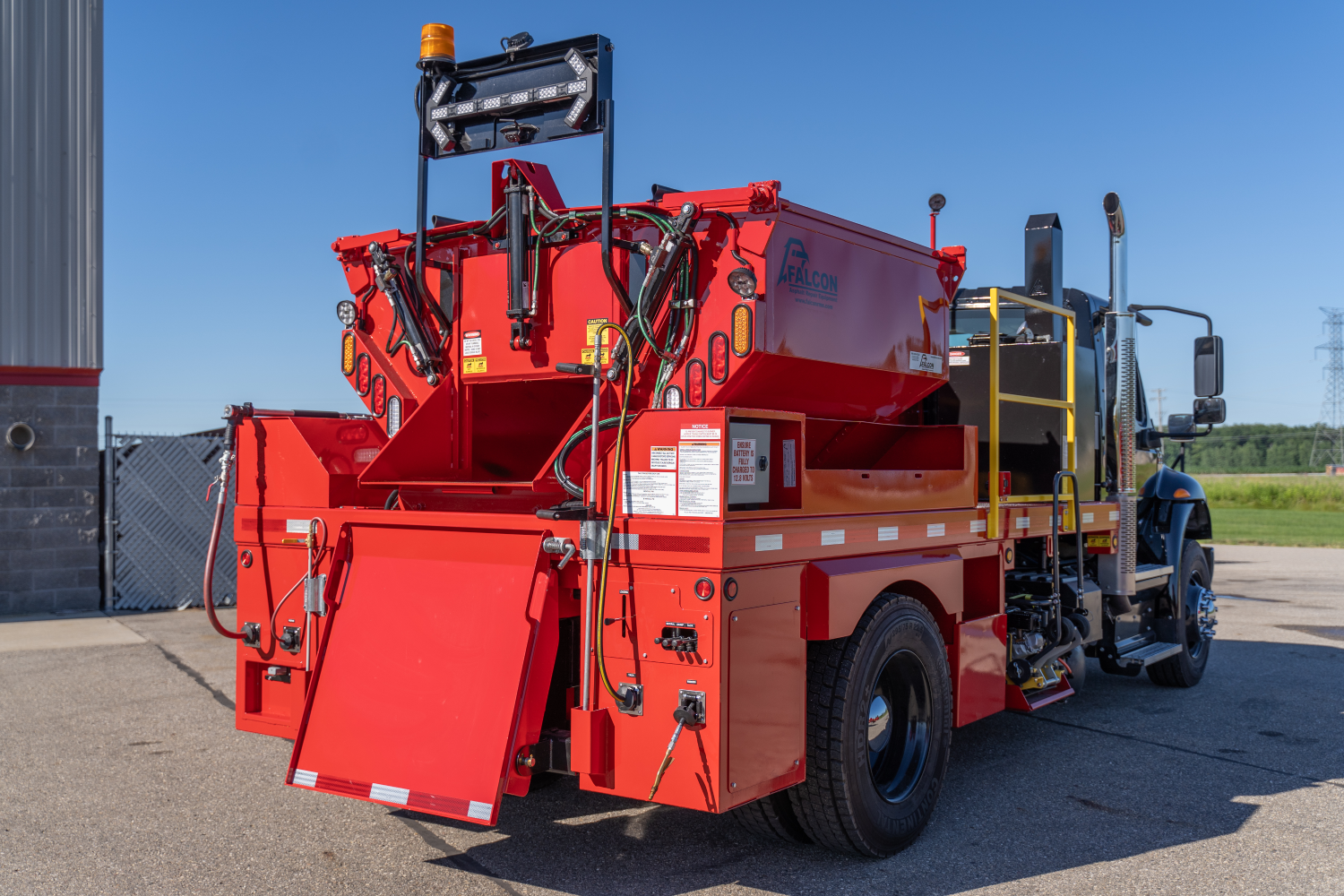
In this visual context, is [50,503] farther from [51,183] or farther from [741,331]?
[741,331]

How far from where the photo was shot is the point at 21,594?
1212 centimetres

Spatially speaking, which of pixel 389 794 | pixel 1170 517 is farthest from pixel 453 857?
pixel 1170 517

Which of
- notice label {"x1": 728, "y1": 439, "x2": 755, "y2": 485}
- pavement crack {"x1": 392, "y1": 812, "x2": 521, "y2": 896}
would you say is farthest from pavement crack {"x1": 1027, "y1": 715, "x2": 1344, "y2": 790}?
pavement crack {"x1": 392, "y1": 812, "x2": 521, "y2": 896}

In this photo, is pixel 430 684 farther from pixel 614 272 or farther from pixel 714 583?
pixel 614 272

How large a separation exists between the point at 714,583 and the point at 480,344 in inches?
79.7

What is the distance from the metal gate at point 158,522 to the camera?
12.6m

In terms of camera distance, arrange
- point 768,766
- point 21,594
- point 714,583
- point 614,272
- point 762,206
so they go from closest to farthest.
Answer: point 714,583
point 768,766
point 762,206
point 614,272
point 21,594

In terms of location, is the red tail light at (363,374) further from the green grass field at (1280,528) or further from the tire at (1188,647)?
the green grass field at (1280,528)

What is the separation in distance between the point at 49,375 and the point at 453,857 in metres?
9.97

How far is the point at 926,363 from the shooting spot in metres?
5.71

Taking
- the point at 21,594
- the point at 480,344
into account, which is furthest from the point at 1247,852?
the point at 21,594

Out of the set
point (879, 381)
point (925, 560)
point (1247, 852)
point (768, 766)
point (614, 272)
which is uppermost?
point (614, 272)

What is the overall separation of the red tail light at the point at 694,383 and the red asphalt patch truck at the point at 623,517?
1 cm

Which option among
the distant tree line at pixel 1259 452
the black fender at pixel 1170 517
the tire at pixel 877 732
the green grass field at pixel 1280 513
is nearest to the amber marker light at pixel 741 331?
the tire at pixel 877 732
